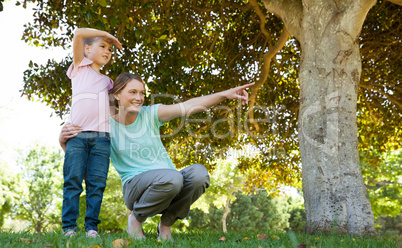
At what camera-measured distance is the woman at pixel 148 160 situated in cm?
342

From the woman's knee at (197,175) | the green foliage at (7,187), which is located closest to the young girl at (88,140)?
the woman's knee at (197,175)

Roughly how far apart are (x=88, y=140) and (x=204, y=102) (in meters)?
1.32

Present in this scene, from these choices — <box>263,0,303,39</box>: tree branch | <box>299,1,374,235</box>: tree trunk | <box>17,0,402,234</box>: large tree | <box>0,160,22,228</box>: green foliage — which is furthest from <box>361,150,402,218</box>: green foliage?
<box>0,160,22,228</box>: green foliage

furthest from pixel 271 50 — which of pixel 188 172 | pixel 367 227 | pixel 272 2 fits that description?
pixel 188 172

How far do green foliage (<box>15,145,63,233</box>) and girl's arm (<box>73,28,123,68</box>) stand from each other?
30.1 meters

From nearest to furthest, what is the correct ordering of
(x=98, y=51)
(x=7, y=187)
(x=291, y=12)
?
(x=98, y=51)
(x=291, y=12)
(x=7, y=187)

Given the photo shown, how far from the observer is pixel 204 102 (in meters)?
3.57

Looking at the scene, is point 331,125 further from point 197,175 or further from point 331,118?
point 197,175

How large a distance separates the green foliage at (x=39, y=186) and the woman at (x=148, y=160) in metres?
30.5

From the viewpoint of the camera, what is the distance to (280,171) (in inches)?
474

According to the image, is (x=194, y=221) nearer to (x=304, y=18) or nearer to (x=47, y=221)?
(x=47, y=221)

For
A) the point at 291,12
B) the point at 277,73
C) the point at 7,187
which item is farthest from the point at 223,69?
the point at 7,187

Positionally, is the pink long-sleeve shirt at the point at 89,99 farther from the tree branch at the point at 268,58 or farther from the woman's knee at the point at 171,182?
the tree branch at the point at 268,58

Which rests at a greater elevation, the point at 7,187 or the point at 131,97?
the point at 131,97
